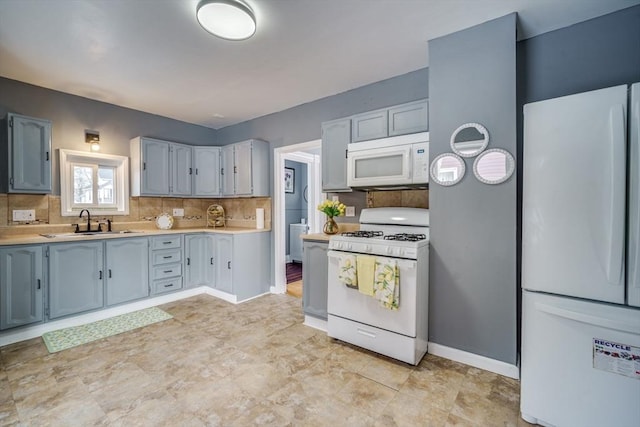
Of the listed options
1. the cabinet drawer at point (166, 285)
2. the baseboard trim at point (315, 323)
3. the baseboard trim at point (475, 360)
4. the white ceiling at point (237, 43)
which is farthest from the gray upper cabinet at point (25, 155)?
the baseboard trim at point (475, 360)

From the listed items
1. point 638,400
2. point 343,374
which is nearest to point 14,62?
point 343,374

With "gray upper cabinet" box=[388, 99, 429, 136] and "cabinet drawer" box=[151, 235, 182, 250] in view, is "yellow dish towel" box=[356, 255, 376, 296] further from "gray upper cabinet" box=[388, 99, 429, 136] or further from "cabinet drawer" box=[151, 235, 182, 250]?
"cabinet drawer" box=[151, 235, 182, 250]

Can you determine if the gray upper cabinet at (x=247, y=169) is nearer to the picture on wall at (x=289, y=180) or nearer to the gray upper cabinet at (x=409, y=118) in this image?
the gray upper cabinet at (x=409, y=118)

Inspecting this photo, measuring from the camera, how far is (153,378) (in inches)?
79.6

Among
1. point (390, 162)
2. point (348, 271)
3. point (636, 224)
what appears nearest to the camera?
point (636, 224)

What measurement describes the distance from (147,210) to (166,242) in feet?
2.55

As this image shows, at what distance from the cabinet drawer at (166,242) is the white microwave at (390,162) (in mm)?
2522

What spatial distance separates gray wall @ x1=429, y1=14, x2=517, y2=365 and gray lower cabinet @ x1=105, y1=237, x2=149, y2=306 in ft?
10.8

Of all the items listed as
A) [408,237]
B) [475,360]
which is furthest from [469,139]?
[475,360]

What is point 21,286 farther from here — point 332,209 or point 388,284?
point 388,284

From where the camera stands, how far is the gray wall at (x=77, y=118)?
2.99 m

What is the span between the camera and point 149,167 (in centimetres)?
380

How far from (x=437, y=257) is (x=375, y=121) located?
4.64ft

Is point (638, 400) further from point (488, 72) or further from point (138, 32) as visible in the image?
point (138, 32)
